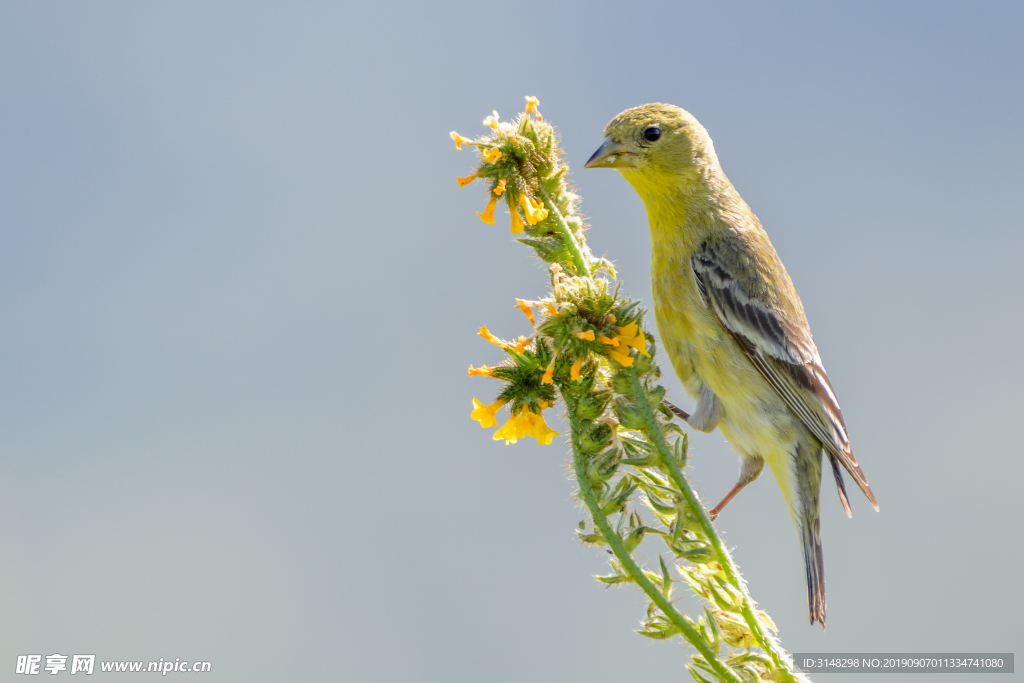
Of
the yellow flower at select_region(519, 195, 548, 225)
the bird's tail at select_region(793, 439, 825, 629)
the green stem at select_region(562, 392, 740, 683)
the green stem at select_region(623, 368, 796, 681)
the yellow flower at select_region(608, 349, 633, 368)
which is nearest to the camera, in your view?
the green stem at select_region(562, 392, 740, 683)

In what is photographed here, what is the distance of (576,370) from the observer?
2455mm

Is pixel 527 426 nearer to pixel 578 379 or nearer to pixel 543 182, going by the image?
pixel 578 379

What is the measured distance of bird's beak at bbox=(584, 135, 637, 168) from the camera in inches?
189

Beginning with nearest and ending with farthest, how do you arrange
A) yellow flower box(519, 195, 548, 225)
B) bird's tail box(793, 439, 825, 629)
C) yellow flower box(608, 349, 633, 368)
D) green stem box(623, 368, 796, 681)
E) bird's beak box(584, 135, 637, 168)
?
1. green stem box(623, 368, 796, 681)
2. yellow flower box(608, 349, 633, 368)
3. yellow flower box(519, 195, 548, 225)
4. bird's tail box(793, 439, 825, 629)
5. bird's beak box(584, 135, 637, 168)

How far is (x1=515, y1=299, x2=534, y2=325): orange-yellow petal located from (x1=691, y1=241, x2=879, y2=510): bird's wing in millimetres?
2288

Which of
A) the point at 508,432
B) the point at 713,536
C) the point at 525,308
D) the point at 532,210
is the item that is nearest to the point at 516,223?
the point at 532,210

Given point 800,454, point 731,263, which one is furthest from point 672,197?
point 800,454

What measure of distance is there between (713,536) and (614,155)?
300cm

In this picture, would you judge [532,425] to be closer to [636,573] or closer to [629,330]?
[629,330]

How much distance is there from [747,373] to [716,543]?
8.12 feet

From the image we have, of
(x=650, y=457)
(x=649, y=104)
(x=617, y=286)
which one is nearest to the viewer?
(x=650, y=457)

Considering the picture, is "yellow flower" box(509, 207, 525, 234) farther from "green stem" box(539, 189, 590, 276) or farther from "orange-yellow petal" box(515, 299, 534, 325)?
"orange-yellow petal" box(515, 299, 534, 325)

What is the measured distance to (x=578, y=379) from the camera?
247cm

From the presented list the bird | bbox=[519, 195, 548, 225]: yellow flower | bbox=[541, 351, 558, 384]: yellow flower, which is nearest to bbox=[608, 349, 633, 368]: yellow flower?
bbox=[541, 351, 558, 384]: yellow flower
